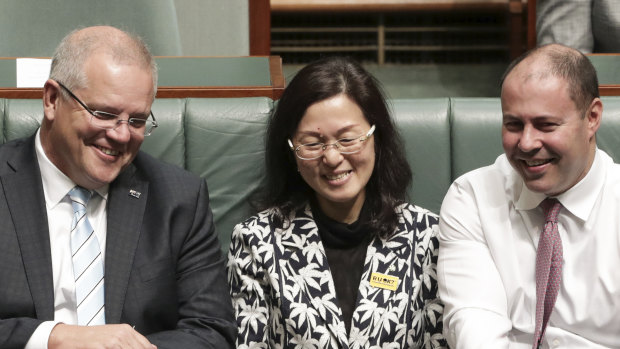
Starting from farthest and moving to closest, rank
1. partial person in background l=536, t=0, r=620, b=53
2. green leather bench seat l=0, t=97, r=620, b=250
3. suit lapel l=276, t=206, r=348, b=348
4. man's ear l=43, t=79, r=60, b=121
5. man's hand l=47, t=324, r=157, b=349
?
partial person in background l=536, t=0, r=620, b=53 < green leather bench seat l=0, t=97, r=620, b=250 < suit lapel l=276, t=206, r=348, b=348 < man's ear l=43, t=79, r=60, b=121 < man's hand l=47, t=324, r=157, b=349

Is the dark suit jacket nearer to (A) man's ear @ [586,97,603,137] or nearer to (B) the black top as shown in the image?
(B) the black top

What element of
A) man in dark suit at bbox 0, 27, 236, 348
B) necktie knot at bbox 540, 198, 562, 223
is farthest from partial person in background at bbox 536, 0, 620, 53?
man in dark suit at bbox 0, 27, 236, 348

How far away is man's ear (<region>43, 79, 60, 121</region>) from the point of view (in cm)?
184

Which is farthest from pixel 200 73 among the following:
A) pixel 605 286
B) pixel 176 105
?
pixel 605 286

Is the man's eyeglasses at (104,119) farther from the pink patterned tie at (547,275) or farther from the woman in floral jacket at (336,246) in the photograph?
the pink patterned tie at (547,275)

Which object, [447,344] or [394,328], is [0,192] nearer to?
[394,328]

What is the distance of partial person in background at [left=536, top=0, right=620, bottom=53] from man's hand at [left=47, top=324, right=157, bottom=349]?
212cm

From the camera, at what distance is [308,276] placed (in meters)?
1.99

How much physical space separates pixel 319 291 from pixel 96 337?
1.74ft

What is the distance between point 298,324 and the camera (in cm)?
194

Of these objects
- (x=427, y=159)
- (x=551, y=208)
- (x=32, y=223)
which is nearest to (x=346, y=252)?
(x=427, y=159)

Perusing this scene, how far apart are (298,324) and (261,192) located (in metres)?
0.44

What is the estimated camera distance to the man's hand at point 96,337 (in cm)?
173

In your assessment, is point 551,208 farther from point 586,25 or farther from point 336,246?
point 586,25
